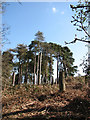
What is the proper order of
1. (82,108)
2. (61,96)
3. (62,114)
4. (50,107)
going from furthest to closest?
1. (61,96)
2. (50,107)
3. (82,108)
4. (62,114)

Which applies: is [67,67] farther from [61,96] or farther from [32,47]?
[61,96]

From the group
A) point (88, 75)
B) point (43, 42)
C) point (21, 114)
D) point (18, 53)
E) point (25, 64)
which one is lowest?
point (21, 114)

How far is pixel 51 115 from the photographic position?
25.1 feet

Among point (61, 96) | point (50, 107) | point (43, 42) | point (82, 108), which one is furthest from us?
point (43, 42)

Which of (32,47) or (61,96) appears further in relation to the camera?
(32,47)

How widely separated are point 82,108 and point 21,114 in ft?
15.5

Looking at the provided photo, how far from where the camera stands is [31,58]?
30.9 metres

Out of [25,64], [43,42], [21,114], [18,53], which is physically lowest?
[21,114]

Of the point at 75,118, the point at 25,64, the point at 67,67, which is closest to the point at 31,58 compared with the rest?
the point at 25,64

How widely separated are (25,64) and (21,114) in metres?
22.7

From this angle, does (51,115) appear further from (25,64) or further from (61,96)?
(25,64)

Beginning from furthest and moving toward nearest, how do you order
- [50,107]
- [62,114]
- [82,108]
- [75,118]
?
[50,107] < [82,108] < [62,114] < [75,118]

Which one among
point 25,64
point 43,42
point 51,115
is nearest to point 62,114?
point 51,115

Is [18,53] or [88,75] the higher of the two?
[18,53]
